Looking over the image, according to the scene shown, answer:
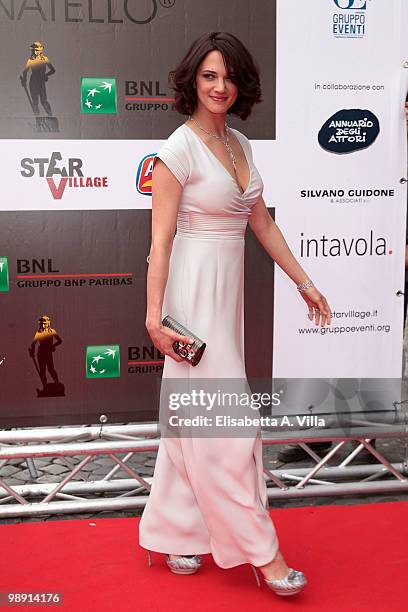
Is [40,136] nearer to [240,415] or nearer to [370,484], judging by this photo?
[240,415]

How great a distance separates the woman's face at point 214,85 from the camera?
2668mm

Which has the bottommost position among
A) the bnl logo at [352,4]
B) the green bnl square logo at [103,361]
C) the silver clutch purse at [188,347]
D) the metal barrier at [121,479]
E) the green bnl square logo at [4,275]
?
the metal barrier at [121,479]

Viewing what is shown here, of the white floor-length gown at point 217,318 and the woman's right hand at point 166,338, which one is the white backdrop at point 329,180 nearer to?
the white floor-length gown at point 217,318

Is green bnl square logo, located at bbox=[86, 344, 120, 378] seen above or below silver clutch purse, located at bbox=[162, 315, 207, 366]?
below

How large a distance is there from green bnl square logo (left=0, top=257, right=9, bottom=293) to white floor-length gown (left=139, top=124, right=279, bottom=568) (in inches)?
43.1

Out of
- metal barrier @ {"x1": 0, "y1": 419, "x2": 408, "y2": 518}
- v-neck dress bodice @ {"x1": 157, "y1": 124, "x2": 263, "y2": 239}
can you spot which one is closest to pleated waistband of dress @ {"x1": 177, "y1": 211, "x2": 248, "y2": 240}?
v-neck dress bodice @ {"x1": 157, "y1": 124, "x2": 263, "y2": 239}

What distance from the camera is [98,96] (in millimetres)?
3584

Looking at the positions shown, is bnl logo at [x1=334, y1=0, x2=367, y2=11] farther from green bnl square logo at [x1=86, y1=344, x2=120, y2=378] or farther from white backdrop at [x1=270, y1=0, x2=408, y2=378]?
green bnl square logo at [x1=86, y1=344, x2=120, y2=378]

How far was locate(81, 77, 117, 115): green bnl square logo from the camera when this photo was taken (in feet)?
11.7

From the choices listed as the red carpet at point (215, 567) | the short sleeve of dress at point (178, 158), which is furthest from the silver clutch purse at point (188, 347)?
the red carpet at point (215, 567)

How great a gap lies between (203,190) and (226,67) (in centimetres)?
40

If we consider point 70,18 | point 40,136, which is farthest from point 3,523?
point 70,18

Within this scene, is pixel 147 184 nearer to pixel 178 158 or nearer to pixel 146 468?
pixel 178 158

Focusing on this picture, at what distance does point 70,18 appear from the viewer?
3516mm
